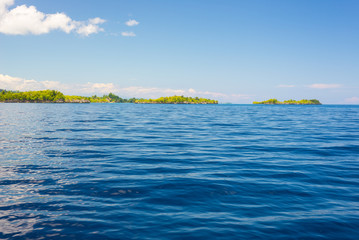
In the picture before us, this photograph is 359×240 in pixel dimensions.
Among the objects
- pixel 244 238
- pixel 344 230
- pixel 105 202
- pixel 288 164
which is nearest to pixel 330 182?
pixel 288 164

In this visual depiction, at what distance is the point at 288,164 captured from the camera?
1327 centimetres

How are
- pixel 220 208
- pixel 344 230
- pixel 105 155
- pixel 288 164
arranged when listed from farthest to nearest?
1. pixel 105 155
2. pixel 288 164
3. pixel 220 208
4. pixel 344 230

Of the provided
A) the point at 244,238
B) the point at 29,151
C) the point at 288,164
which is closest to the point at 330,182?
the point at 288,164

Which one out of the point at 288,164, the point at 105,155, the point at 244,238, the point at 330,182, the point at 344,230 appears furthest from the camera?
the point at 105,155

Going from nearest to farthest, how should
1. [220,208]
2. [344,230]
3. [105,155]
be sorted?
[344,230], [220,208], [105,155]

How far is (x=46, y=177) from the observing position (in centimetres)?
1021

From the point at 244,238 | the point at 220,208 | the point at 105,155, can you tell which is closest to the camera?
the point at 244,238

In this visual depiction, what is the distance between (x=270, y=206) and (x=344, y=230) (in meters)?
2.01

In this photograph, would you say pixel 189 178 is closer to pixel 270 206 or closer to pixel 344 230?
pixel 270 206

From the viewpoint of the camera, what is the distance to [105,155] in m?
14.9

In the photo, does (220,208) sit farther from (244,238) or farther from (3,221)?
(3,221)

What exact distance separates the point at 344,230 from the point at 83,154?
14.0 meters

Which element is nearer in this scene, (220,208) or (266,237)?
(266,237)

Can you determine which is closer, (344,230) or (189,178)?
(344,230)
